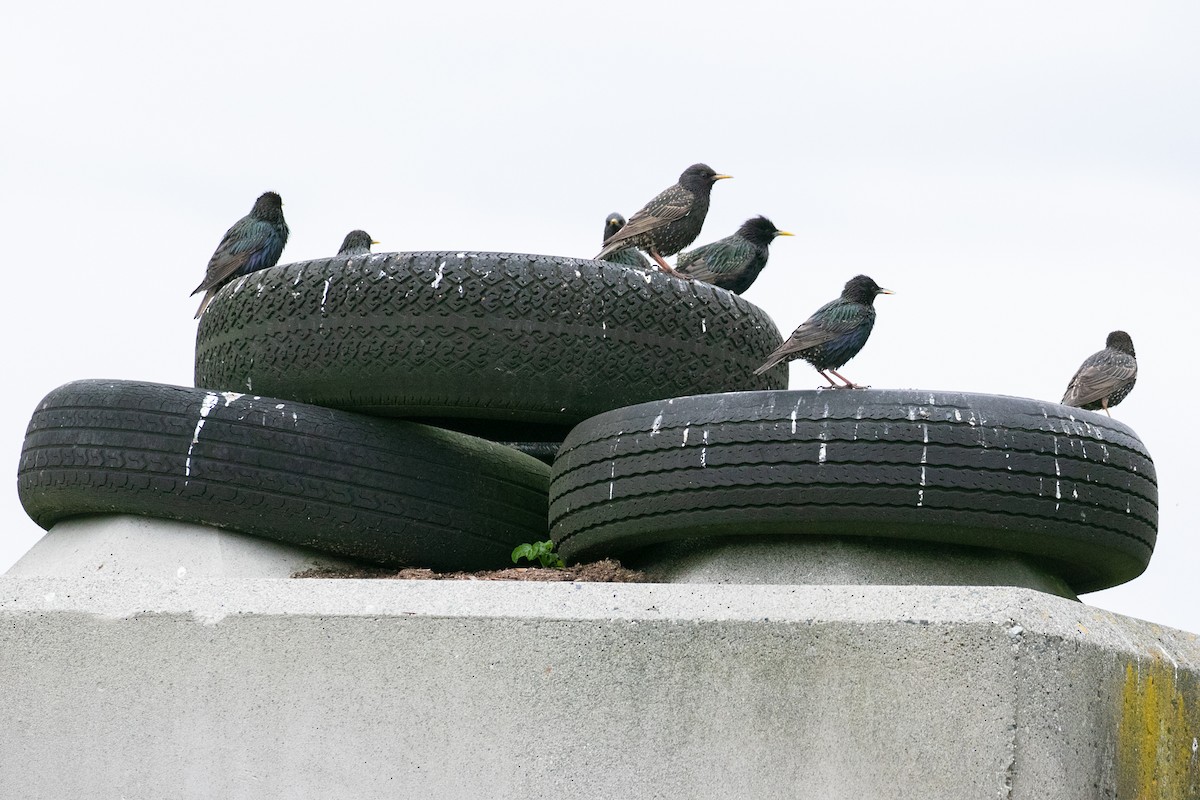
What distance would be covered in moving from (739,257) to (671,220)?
459 mm

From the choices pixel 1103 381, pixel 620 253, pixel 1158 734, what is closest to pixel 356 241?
pixel 620 253

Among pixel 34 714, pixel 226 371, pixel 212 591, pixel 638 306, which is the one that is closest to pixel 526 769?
pixel 212 591

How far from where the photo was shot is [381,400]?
4.42m

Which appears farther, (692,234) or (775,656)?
(692,234)

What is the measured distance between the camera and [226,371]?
186 inches

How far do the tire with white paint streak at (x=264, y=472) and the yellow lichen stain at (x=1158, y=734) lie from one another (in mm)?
1914

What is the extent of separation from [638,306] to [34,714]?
1930 millimetres

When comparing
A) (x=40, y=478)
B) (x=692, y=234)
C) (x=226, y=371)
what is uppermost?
(x=692, y=234)

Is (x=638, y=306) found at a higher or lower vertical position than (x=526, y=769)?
higher

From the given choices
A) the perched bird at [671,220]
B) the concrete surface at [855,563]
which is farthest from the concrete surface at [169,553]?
the perched bird at [671,220]

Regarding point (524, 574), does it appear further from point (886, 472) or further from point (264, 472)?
point (886, 472)

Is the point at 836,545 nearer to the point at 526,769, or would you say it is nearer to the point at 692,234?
the point at 526,769

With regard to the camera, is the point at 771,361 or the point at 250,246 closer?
the point at 771,361

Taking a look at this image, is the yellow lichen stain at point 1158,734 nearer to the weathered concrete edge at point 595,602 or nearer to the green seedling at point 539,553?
the weathered concrete edge at point 595,602
